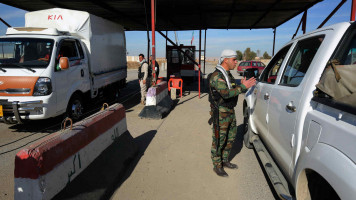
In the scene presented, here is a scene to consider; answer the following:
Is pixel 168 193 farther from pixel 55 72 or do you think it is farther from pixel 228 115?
pixel 55 72

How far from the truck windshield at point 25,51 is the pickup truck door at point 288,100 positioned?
5.26 meters

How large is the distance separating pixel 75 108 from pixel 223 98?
4.72 metres

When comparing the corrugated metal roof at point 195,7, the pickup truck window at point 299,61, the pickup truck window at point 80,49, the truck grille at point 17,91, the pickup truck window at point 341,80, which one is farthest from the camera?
the corrugated metal roof at point 195,7

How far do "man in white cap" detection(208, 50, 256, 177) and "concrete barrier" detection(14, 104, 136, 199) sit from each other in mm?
1647

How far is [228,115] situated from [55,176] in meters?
2.37

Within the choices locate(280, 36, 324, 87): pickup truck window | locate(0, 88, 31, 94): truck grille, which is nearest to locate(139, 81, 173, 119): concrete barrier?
locate(0, 88, 31, 94): truck grille

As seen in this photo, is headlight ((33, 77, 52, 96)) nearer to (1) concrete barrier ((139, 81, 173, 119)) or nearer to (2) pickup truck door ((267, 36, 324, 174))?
(1) concrete barrier ((139, 81, 173, 119))

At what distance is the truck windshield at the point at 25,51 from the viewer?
5.81 m

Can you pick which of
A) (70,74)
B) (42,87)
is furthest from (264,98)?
(70,74)

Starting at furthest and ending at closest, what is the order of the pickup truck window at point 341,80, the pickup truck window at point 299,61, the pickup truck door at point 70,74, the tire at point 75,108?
the tire at point 75,108 < the pickup truck door at point 70,74 < the pickup truck window at point 299,61 < the pickup truck window at point 341,80

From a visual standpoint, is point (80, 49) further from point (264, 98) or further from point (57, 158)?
point (264, 98)

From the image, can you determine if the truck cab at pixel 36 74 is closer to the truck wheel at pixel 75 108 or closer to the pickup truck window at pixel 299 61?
the truck wheel at pixel 75 108

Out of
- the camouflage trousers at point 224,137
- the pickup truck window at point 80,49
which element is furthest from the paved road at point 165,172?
the pickup truck window at point 80,49

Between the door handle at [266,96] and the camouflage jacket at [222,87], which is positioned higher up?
the camouflage jacket at [222,87]
